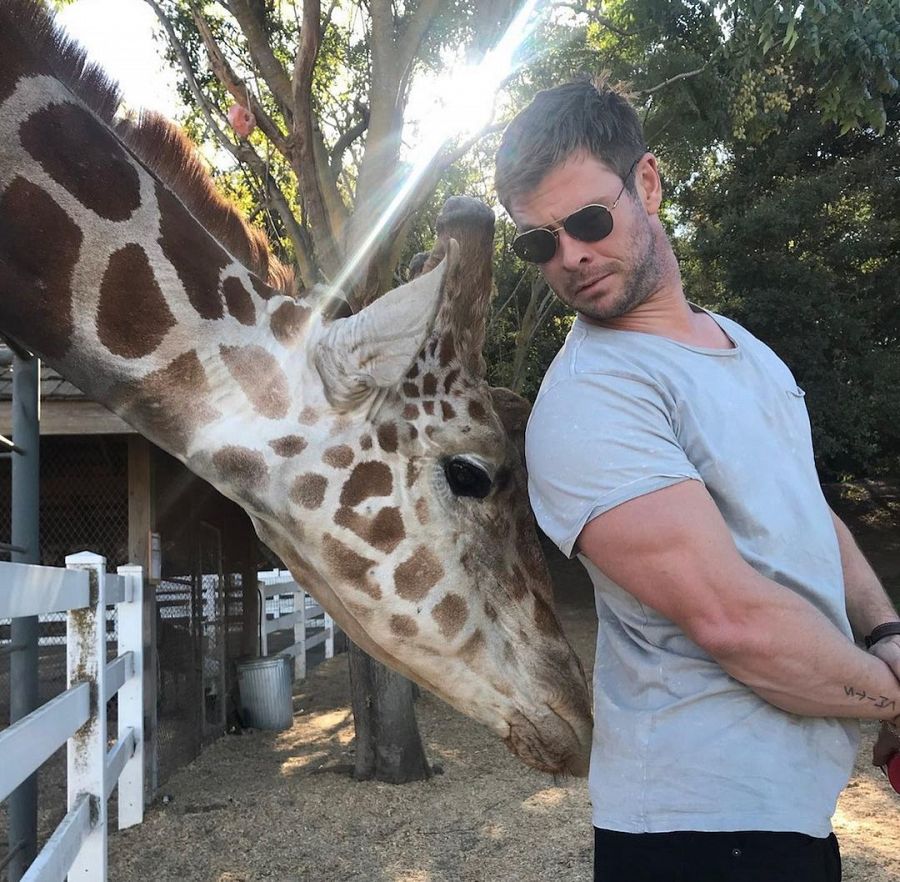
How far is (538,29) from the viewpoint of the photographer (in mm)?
8570

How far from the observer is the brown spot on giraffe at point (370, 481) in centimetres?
205

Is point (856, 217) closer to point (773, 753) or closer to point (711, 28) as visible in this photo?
point (711, 28)

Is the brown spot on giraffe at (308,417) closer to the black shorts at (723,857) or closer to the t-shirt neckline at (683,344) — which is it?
the t-shirt neckline at (683,344)

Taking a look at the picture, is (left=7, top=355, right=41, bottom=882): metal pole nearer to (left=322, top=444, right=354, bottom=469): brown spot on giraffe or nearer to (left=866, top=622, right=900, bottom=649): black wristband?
(left=322, top=444, right=354, bottom=469): brown spot on giraffe

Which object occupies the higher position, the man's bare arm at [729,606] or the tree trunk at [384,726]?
the man's bare arm at [729,606]

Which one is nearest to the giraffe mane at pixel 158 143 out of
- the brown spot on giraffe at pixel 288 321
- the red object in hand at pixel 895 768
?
the brown spot on giraffe at pixel 288 321

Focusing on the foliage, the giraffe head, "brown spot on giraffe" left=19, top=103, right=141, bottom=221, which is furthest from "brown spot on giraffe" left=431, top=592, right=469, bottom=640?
the foliage

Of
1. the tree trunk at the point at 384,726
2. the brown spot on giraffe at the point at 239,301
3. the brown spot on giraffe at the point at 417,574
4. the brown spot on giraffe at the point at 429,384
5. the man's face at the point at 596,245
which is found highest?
the brown spot on giraffe at the point at 239,301

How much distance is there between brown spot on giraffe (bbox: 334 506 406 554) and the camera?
80.3 inches

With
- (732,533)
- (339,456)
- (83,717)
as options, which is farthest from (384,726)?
(732,533)

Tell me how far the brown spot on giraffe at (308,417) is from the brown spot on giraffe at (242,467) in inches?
4.9

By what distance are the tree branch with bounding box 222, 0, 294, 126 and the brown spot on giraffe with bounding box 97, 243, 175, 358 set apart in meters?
4.45

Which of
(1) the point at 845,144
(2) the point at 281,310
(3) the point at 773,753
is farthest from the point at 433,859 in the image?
(1) the point at 845,144

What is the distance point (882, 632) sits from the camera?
1.46 metres
